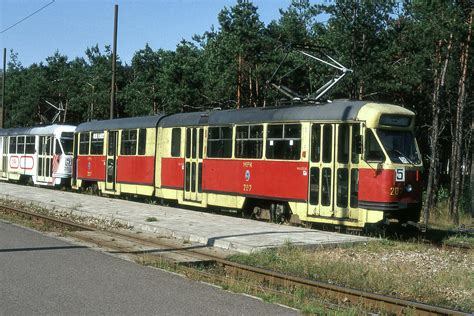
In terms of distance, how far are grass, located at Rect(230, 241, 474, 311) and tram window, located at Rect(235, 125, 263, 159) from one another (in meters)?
5.30

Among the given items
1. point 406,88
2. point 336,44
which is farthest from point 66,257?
point 406,88

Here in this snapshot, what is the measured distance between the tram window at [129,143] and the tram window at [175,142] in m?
2.85

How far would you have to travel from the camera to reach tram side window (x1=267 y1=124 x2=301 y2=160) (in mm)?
16156

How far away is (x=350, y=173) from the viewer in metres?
14.8

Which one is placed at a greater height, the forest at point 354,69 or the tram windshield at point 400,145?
the forest at point 354,69

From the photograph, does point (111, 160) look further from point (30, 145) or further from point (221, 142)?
point (30, 145)

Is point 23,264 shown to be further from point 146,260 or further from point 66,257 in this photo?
point 146,260

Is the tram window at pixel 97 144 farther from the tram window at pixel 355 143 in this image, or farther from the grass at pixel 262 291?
the grass at pixel 262 291

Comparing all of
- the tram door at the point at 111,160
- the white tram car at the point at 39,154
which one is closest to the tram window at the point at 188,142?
the tram door at the point at 111,160

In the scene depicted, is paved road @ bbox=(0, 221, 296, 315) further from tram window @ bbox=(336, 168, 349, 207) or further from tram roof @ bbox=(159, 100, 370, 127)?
tram roof @ bbox=(159, 100, 370, 127)

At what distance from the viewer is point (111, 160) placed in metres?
25.5

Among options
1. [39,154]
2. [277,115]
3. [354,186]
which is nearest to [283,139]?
[277,115]

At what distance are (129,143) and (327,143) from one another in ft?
35.8

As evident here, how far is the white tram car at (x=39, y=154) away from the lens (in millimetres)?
30297
